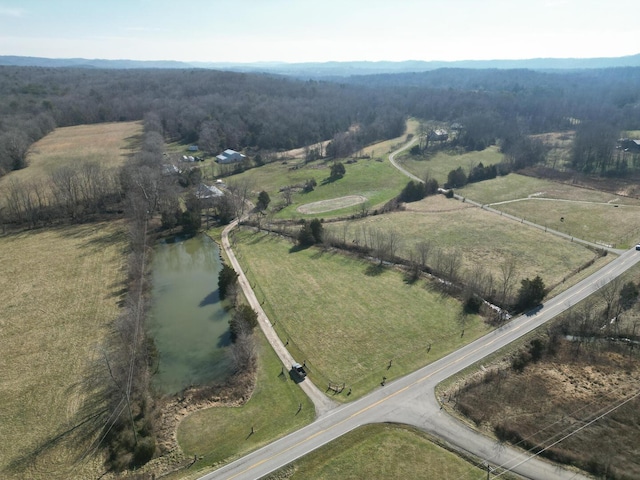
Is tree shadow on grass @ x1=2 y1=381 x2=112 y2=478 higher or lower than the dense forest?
lower

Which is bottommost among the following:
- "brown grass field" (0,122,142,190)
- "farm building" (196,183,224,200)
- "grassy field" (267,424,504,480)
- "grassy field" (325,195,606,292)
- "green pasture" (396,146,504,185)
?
"grassy field" (267,424,504,480)

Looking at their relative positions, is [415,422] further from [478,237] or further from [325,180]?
[325,180]

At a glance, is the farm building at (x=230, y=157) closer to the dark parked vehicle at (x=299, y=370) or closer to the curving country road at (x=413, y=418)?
the curving country road at (x=413, y=418)

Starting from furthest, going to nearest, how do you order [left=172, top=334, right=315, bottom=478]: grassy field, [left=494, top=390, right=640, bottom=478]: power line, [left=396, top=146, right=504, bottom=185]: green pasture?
[left=396, top=146, right=504, bottom=185]: green pasture
[left=172, top=334, right=315, bottom=478]: grassy field
[left=494, top=390, right=640, bottom=478]: power line

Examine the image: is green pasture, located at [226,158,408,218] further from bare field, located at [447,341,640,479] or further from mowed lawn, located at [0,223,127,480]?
bare field, located at [447,341,640,479]

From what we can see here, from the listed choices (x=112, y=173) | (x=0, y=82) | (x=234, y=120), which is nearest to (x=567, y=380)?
(x=112, y=173)

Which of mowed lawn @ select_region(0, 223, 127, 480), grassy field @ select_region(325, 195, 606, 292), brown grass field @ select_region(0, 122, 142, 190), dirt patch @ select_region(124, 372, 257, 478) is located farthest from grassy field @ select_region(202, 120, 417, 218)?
dirt patch @ select_region(124, 372, 257, 478)

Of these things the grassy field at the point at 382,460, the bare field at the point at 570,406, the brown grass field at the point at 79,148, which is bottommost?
the grassy field at the point at 382,460

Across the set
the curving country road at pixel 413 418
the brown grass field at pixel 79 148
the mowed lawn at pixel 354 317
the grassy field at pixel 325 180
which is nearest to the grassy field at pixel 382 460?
the curving country road at pixel 413 418
